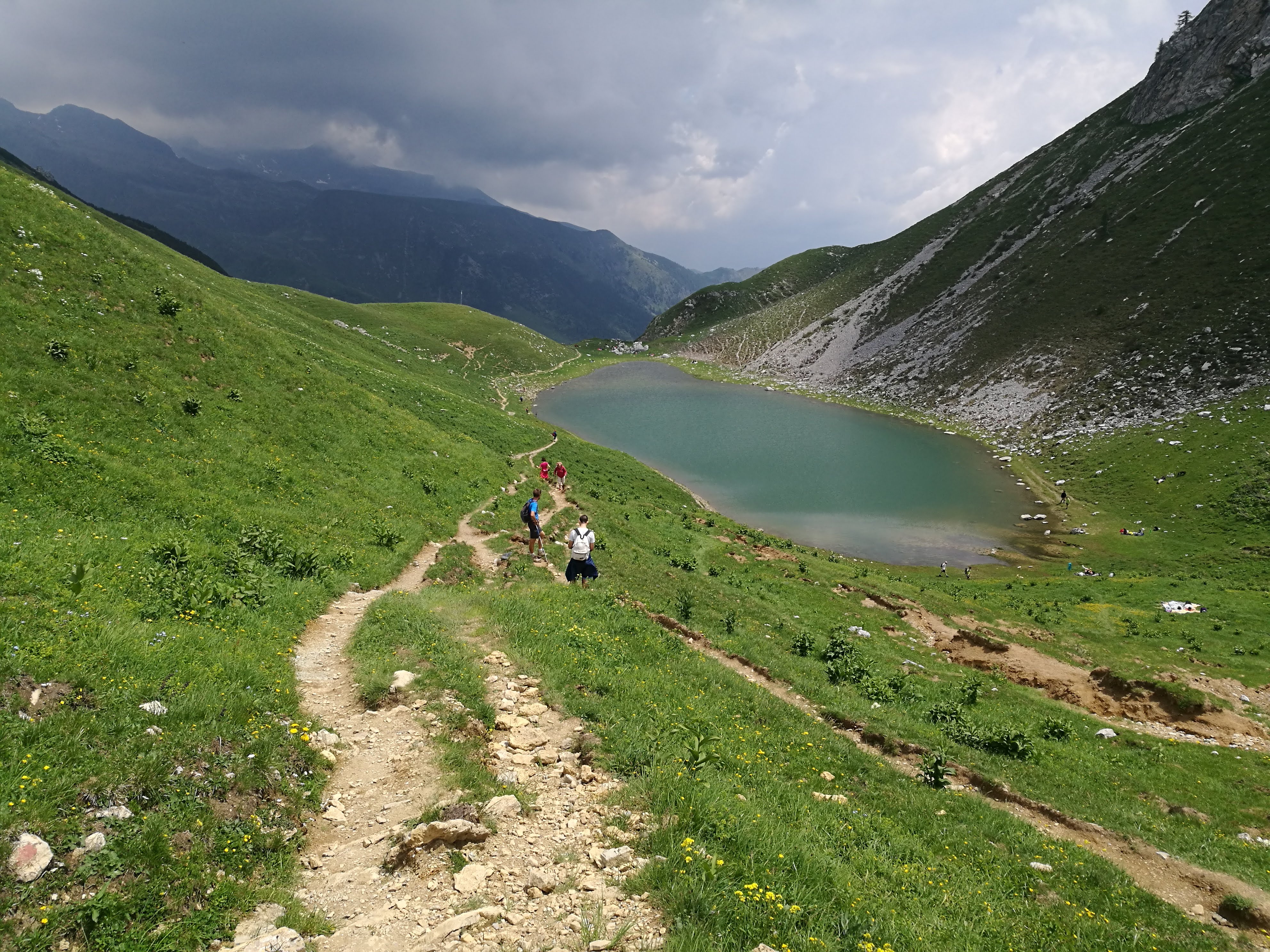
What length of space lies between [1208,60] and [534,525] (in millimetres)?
184562

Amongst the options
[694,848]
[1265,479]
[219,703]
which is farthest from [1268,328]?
[219,703]

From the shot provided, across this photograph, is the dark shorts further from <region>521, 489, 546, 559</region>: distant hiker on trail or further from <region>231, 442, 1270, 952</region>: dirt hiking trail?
<region>231, 442, 1270, 952</region>: dirt hiking trail

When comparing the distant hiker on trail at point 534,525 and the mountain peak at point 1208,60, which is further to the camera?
the mountain peak at point 1208,60

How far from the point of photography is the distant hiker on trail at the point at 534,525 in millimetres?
23469

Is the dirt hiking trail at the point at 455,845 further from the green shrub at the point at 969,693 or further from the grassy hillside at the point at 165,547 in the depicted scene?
the green shrub at the point at 969,693

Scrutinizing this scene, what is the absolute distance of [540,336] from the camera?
165750 millimetres

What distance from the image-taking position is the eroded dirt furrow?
10344 mm

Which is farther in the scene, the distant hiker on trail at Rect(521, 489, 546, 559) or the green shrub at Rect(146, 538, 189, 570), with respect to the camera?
the distant hiker on trail at Rect(521, 489, 546, 559)

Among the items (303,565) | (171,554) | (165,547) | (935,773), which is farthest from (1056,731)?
(165,547)

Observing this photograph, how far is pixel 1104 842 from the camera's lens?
39.9 feet

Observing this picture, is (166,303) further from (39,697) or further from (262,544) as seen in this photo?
(39,697)

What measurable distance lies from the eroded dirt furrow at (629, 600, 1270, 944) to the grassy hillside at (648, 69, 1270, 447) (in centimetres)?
7876

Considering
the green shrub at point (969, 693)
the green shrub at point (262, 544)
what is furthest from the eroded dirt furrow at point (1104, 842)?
the green shrub at point (262, 544)

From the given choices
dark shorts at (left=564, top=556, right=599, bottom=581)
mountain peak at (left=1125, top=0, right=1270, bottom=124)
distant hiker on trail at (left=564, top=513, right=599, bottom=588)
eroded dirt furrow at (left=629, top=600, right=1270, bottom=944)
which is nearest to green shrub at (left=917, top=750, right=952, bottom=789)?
eroded dirt furrow at (left=629, top=600, right=1270, bottom=944)
